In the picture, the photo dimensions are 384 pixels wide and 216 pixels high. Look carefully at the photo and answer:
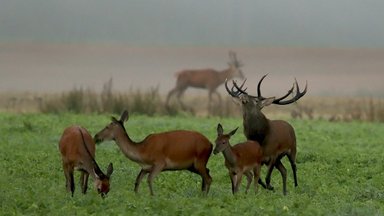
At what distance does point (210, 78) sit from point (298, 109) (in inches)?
230

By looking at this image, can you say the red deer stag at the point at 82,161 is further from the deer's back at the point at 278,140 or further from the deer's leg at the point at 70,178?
the deer's back at the point at 278,140

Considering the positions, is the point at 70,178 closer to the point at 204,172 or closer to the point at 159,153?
the point at 159,153

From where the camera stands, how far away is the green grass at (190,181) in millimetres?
13242

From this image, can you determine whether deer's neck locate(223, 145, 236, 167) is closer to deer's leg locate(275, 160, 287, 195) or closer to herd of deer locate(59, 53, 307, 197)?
herd of deer locate(59, 53, 307, 197)

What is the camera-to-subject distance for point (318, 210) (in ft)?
43.1

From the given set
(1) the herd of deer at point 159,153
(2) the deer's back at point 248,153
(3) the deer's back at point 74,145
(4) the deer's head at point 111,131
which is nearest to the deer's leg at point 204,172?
(1) the herd of deer at point 159,153

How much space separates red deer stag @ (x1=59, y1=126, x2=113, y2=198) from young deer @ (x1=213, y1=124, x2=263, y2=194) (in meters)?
1.66

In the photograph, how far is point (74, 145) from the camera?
1471 cm

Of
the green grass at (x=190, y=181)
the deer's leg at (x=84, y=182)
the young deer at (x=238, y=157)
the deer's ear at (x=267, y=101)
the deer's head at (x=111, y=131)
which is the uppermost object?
the deer's ear at (x=267, y=101)

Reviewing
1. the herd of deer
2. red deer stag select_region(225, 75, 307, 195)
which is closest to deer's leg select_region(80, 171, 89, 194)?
the herd of deer

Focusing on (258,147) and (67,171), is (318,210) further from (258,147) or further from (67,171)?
(67,171)

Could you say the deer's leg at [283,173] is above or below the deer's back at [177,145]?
below

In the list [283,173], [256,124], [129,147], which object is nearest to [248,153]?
[256,124]

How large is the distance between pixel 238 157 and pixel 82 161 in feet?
Result: 7.00
